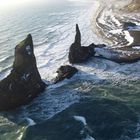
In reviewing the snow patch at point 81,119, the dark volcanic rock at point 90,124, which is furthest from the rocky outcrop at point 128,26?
the snow patch at point 81,119

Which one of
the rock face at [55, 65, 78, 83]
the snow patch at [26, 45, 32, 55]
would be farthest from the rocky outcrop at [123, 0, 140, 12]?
the snow patch at [26, 45, 32, 55]

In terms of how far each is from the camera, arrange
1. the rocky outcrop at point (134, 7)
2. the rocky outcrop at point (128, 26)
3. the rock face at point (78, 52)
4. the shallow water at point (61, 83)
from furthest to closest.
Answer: the rocky outcrop at point (134, 7), the rocky outcrop at point (128, 26), the rock face at point (78, 52), the shallow water at point (61, 83)

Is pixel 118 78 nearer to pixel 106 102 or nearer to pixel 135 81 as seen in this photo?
pixel 135 81

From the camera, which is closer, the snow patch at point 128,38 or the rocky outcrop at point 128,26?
the snow patch at point 128,38

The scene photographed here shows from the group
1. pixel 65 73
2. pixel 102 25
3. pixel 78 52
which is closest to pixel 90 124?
pixel 65 73

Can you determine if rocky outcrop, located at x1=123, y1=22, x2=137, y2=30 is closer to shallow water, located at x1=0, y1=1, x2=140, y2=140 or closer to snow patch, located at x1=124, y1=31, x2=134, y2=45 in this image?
shallow water, located at x1=0, y1=1, x2=140, y2=140

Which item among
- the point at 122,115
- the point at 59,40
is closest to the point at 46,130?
the point at 122,115

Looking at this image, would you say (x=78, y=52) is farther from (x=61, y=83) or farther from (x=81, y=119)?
(x=81, y=119)

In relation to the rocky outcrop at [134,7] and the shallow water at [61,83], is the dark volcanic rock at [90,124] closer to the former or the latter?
the shallow water at [61,83]
